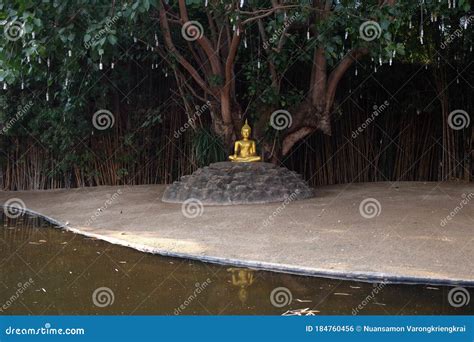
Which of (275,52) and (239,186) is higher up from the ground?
(275,52)

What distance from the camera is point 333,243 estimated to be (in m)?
5.23

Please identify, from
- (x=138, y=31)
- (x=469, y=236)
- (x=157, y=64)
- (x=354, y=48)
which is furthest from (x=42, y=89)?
A: (x=469, y=236)

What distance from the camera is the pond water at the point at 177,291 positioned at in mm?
3762

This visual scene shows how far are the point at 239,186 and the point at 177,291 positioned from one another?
365 centimetres

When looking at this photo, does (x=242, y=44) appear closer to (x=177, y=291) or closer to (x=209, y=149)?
(x=209, y=149)

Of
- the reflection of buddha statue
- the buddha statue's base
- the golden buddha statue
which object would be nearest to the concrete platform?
the reflection of buddha statue

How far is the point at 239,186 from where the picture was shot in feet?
25.5

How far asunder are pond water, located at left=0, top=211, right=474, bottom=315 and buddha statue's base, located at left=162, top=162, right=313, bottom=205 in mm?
2498

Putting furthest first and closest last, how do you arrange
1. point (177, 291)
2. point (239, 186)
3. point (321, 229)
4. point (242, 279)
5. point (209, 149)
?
point (209, 149), point (239, 186), point (321, 229), point (242, 279), point (177, 291)

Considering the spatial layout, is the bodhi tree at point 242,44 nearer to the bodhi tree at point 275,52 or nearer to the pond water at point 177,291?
the bodhi tree at point 275,52

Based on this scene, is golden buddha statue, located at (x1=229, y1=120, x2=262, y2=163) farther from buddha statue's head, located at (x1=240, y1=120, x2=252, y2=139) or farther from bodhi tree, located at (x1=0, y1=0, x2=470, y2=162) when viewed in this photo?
bodhi tree, located at (x1=0, y1=0, x2=470, y2=162)

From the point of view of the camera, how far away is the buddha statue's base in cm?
770

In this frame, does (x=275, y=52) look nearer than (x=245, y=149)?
Yes

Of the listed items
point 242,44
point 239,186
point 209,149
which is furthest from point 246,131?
point 242,44
